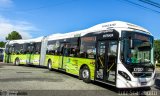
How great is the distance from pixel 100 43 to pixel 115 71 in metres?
2.29

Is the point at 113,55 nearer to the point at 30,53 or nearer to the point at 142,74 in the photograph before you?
the point at 142,74

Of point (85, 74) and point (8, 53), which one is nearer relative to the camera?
point (85, 74)

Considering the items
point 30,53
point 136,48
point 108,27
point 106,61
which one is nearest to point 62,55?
point 108,27

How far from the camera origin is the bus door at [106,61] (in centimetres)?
1223

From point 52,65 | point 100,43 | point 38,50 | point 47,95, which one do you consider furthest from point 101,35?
point 38,50

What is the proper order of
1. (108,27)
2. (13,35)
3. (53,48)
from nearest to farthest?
1. (108,27)
2. (53,48)
3. (13,35)

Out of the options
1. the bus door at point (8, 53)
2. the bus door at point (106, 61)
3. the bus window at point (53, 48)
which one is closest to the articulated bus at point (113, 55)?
the bus door at point (106, 61)

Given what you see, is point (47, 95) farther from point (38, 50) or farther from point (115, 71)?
point (38, 50)

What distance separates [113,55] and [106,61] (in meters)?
0.59

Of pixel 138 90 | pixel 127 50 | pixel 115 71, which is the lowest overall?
pixel 138 90

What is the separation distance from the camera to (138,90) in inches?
512

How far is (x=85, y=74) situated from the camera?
14.9 m

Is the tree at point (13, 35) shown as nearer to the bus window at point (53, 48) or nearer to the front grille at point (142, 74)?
A: the bus window at point (53, 48)

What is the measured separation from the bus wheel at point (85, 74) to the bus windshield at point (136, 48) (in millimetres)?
3271
